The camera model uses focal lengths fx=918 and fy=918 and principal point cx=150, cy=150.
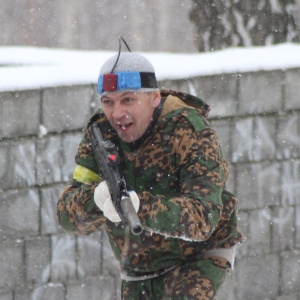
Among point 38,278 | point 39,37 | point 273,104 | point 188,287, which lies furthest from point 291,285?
point 188,287

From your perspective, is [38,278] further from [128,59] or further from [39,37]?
[128,59]

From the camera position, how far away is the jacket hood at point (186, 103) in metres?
3.89

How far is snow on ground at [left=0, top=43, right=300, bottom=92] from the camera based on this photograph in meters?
5.70

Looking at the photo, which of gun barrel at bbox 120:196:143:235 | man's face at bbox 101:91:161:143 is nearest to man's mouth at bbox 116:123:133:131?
man's face at bbox 101:91:161:143

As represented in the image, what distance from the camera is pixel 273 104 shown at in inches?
253

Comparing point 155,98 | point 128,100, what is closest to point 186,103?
point 155,98

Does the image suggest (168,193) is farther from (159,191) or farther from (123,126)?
(123,126)

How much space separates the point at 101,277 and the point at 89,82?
51.3 inches

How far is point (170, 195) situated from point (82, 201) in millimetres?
397

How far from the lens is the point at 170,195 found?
3867mm

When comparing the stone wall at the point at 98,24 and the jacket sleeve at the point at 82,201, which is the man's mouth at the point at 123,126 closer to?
the jacket sleeve at the point at 82,201

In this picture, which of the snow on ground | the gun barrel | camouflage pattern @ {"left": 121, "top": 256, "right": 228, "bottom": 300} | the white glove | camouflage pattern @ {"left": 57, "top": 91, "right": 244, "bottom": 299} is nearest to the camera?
the gun barrel

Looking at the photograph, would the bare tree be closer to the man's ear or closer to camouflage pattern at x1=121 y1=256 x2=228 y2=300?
the man's ear

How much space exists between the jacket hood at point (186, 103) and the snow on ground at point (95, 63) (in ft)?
5.77
